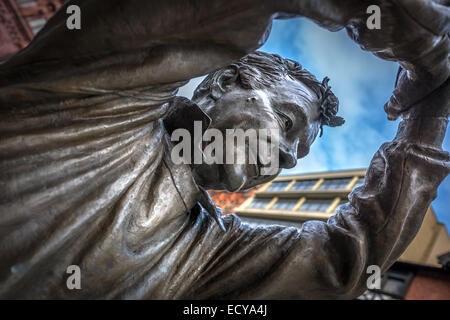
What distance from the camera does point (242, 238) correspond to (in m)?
1.73

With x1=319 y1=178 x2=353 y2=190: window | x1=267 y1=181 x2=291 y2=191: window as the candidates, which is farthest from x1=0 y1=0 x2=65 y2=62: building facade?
x1=267 y1=181 x2=291 y2=191: window

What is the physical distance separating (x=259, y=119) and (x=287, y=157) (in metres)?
0.28

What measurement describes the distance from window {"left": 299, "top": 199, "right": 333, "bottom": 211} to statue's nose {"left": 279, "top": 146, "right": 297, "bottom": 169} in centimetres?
1565

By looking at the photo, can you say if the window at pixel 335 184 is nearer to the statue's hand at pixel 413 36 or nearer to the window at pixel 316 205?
the window at pixel 316 205

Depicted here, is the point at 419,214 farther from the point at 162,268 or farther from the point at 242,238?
the point at 162,268

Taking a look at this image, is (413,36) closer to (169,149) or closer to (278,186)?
(169,149)

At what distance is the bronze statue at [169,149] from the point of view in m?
1.04

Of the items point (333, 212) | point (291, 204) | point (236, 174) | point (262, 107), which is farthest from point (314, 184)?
point (236, 174)

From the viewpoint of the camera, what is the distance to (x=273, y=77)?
1827mm

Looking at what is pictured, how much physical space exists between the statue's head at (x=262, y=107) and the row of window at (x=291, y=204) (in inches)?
605

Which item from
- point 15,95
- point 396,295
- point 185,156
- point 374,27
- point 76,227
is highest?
point 374,27

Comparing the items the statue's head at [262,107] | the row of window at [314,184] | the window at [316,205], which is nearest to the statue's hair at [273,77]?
the statue's head at [262,107]

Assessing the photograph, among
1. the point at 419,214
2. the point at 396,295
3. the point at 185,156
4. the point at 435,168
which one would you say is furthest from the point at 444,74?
the point at 396,295
